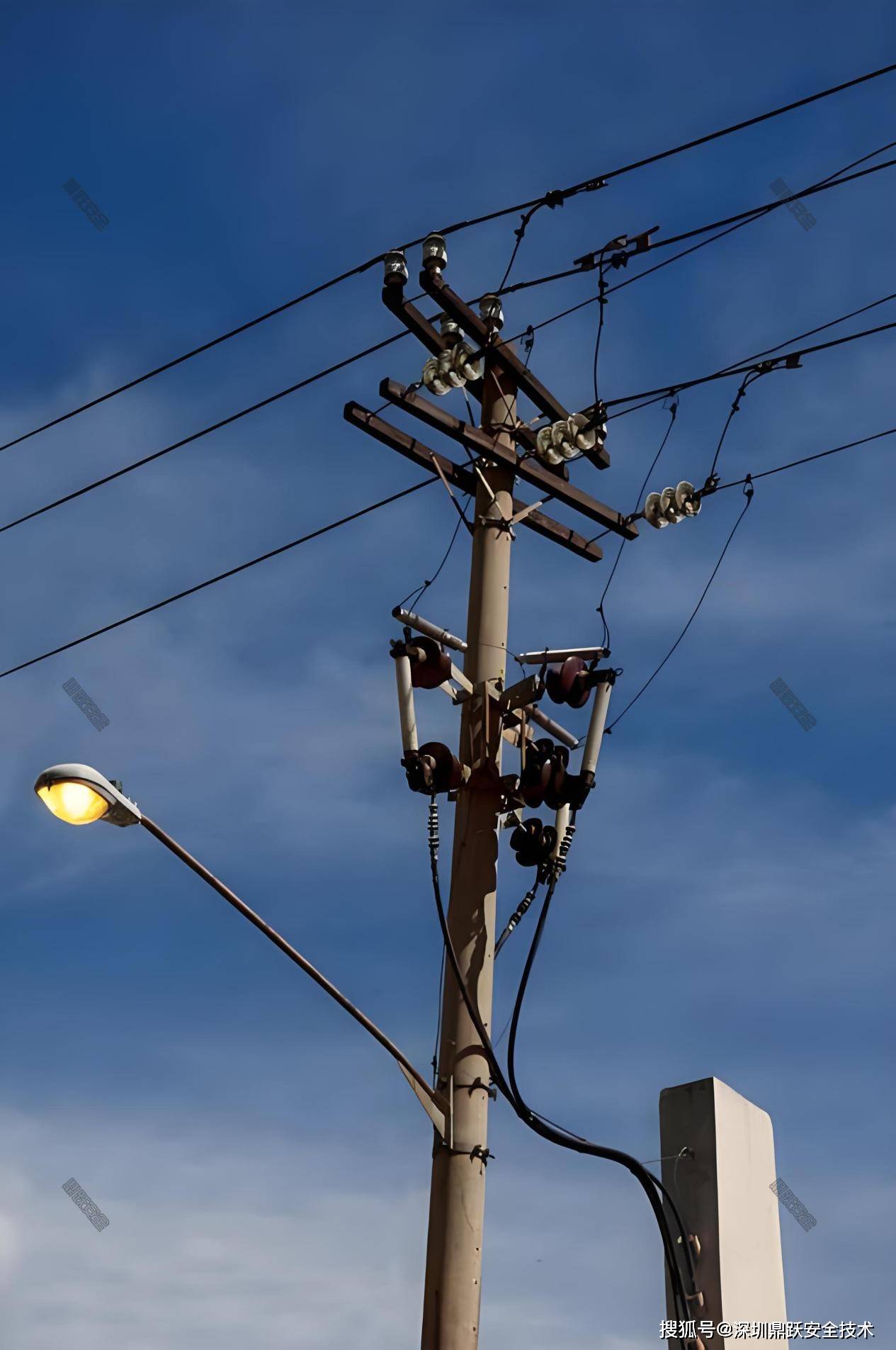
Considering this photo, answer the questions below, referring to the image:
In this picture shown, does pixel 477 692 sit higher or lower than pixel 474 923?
higher

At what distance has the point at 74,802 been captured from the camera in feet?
26.3

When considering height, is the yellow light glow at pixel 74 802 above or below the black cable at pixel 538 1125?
above

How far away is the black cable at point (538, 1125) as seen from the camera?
674 cm

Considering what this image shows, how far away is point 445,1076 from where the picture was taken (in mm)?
8188

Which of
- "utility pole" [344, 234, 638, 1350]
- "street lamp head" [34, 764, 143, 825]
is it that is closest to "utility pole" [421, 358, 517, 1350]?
"utility pole" [344, 234, 638, 1350]

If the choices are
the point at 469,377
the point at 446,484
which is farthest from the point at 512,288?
the point at 446,484

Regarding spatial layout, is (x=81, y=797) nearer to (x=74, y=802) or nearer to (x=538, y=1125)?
Answer: (x=74, y=802)

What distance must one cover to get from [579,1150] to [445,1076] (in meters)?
0.87

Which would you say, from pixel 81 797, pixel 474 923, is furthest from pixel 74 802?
pixel 474 923

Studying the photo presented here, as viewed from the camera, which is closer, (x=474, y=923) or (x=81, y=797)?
(x=81, y=797)

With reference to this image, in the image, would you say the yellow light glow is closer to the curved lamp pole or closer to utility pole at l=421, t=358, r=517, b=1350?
the curved lamp pole

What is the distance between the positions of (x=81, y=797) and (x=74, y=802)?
6cm

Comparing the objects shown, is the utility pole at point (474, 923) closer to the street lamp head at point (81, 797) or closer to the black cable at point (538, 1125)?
the black cable at point (538, 1125)

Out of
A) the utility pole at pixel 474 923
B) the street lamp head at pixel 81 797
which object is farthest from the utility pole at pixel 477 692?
the street lamp head at pixel 81 797
